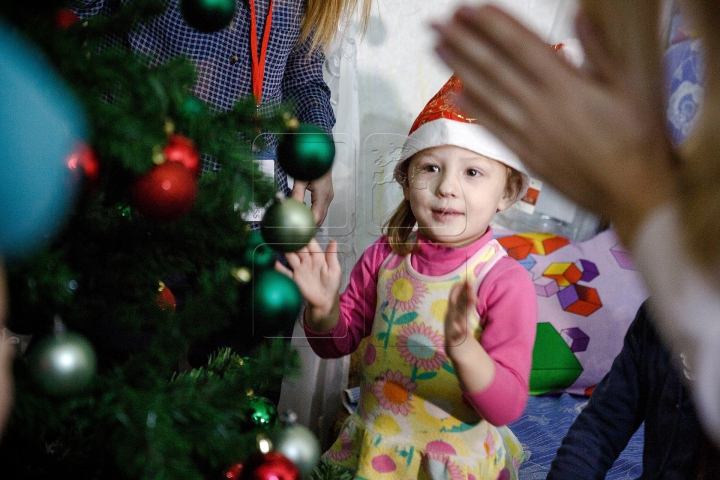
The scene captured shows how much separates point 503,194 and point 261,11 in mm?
447

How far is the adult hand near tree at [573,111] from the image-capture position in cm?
26

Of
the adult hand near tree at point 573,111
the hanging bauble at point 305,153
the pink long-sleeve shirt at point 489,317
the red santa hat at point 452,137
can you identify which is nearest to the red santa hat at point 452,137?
the red santa hat at point 452,137

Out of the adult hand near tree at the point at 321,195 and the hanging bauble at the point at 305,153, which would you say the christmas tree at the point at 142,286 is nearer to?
the hanging bauble at the point at 305,153

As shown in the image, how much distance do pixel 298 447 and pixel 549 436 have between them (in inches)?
34.4

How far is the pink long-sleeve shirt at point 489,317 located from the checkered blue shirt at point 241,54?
0.60 ft

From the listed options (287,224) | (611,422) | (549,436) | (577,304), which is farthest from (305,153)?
(577,304)

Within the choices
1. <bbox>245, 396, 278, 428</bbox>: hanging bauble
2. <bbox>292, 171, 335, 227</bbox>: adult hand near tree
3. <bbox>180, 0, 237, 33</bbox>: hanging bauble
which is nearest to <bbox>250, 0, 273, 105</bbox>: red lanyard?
<bbox>292, 171, 335, 227</bbox>: adult hand near tree

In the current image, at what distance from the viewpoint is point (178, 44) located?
0.82 m

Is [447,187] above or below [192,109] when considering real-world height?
below

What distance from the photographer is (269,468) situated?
441 millimetres

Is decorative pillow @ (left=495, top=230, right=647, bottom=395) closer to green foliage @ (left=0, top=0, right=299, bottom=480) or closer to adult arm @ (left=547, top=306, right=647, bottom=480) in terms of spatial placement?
adult arm @ (left=547, top=306, right=647, bottom=480)

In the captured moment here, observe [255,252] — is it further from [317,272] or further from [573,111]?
[573,111]

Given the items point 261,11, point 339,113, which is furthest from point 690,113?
point 261,11

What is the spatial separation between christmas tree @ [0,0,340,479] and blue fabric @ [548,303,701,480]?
1.49ft
